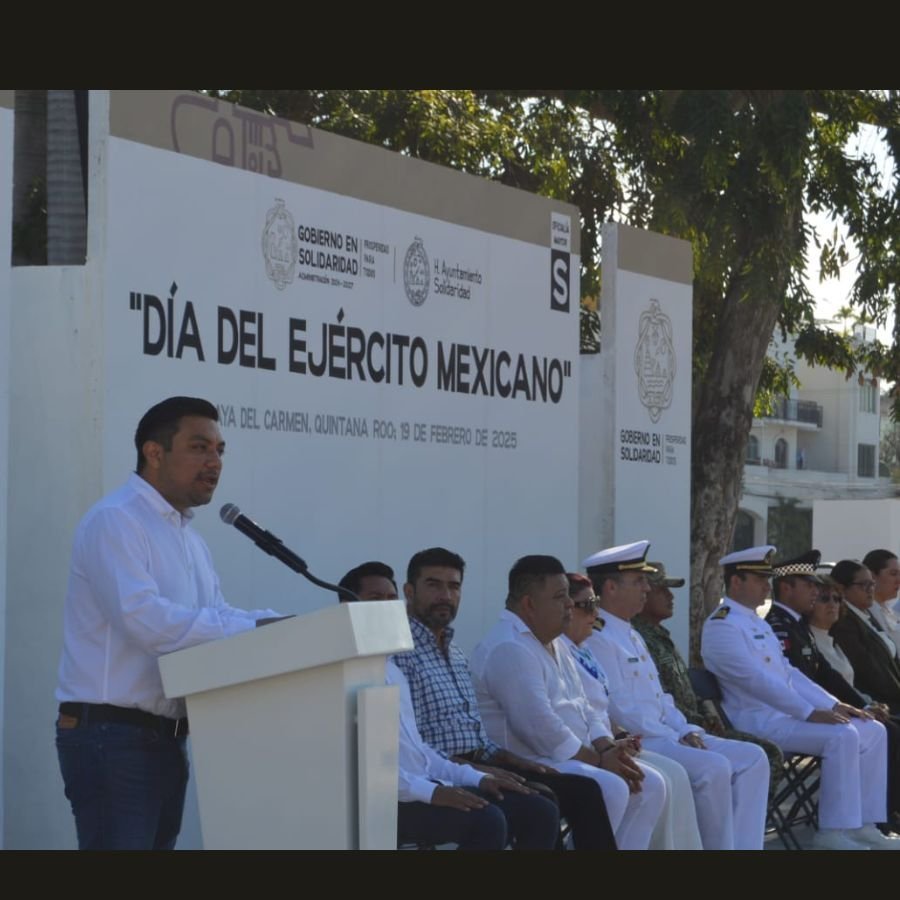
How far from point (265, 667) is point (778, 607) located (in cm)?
578

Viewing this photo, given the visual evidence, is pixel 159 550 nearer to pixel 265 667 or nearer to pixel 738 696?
pixel 265 667

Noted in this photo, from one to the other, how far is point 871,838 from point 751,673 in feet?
3.54

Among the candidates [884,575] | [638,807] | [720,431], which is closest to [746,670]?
[638,807]

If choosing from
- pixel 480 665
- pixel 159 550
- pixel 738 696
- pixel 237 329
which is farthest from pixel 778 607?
pixel 159 550

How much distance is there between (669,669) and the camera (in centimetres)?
808

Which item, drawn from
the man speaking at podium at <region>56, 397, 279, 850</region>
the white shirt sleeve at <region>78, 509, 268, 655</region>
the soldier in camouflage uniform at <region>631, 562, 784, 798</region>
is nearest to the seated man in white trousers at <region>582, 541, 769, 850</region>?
the soldier in camouflage uniform at <region>631, 562, 784, 798</region>

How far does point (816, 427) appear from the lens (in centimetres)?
6378

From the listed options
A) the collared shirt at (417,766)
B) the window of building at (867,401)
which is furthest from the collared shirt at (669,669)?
the window of building at (867,401)

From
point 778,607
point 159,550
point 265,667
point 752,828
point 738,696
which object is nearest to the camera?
point 265,667

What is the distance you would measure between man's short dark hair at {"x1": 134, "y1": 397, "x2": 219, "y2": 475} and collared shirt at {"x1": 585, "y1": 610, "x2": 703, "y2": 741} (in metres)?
3.43

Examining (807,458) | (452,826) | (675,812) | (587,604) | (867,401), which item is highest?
(867,401)

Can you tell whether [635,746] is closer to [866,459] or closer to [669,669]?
[669,669]

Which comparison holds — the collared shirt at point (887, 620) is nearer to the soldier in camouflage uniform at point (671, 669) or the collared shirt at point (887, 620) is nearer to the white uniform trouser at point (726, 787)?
the soldier in camouflage uniform at point (671, 669)

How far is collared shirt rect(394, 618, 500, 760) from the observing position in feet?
20.5
